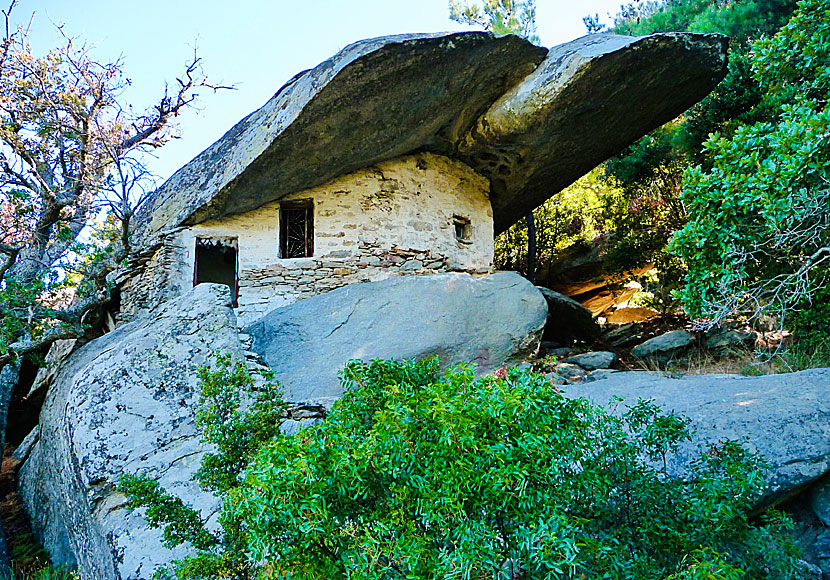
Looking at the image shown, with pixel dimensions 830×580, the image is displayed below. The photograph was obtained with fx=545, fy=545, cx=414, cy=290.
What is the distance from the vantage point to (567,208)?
14.0 meters

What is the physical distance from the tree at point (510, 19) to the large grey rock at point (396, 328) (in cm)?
644

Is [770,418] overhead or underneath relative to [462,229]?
underneath

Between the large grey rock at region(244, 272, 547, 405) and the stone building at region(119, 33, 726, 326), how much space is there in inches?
68.8

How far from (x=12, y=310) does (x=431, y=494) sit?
678 centimetres

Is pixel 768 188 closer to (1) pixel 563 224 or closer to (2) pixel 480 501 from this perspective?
(2) pixel 480 501

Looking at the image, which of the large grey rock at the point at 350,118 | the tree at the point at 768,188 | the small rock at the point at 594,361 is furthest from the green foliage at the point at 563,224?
the tree at the point at 768,188

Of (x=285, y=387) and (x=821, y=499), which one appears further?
(x=285, y=387)

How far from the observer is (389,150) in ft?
28.6

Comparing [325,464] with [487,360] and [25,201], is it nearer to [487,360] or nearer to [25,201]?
[487,360]

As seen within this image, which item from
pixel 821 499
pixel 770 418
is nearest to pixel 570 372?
pixel 770 418

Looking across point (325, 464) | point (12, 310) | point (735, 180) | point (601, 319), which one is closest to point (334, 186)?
point (12, 310)

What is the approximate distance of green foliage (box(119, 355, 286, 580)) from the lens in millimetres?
3498

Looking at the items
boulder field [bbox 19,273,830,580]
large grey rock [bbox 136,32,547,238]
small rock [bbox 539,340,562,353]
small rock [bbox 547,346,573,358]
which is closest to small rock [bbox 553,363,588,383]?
boulder field [bbox 19,273,830,580]

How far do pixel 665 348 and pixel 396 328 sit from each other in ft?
16.5
